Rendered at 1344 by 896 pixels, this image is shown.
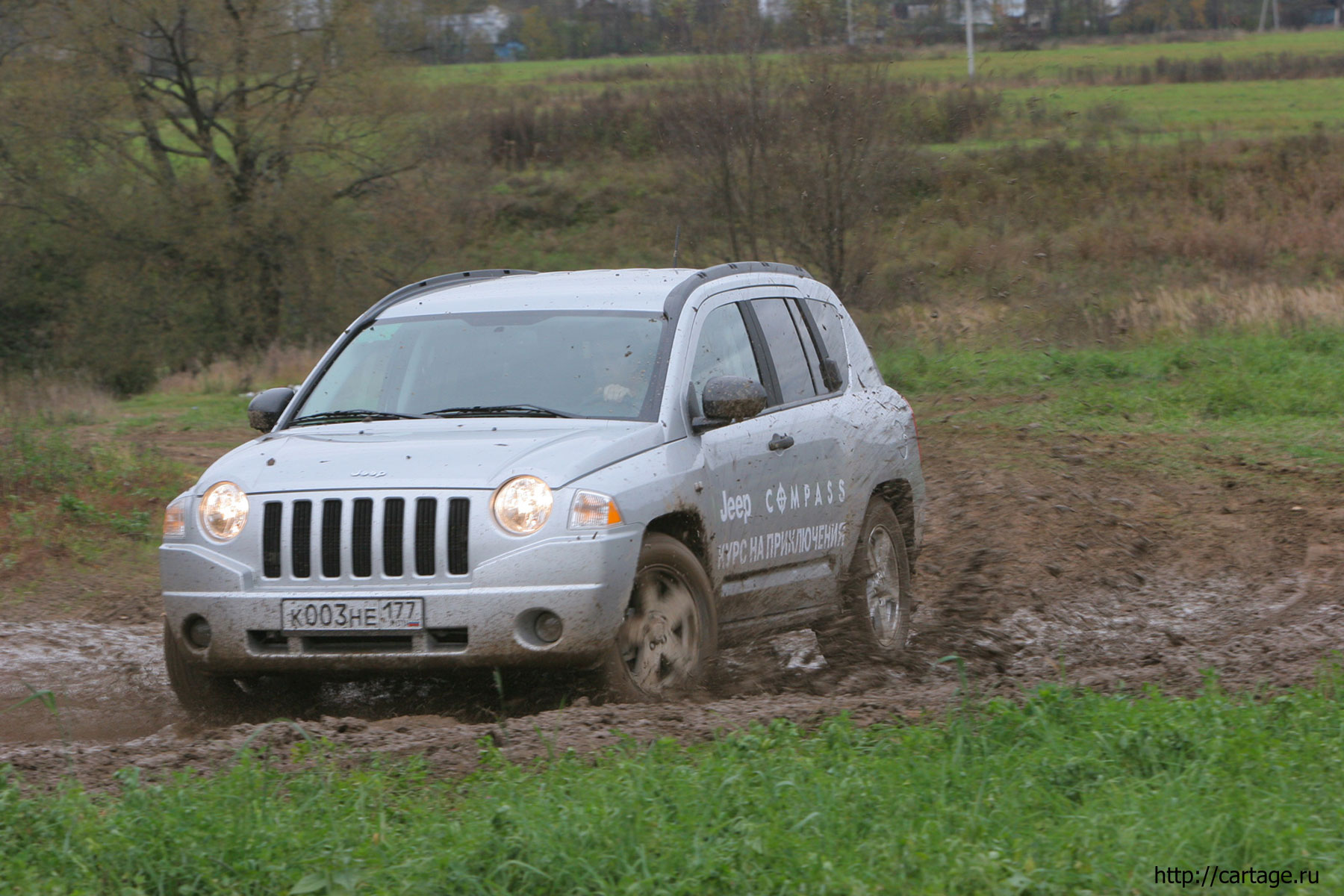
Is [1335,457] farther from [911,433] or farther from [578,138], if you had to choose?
[578,138]

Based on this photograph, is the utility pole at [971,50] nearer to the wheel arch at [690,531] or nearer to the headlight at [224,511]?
the wheel arch at [690,531]

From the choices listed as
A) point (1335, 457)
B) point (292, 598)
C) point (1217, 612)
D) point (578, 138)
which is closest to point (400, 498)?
point (292, 598)

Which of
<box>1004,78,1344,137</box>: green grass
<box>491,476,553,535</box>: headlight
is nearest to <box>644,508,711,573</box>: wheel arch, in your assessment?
<box>491,476,553,535</box>: headlight

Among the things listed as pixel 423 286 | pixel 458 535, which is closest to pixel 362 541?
pixel 458 535

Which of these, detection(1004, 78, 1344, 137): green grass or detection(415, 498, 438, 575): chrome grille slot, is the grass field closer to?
detection(1004, 78, 1344, 137): green grass

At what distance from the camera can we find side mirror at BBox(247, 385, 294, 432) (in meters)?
6.70

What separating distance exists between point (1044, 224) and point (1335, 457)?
93.5ft

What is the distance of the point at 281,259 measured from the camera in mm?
32812

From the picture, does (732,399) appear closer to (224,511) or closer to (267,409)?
(224,511)

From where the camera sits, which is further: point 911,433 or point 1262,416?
point 1262,416

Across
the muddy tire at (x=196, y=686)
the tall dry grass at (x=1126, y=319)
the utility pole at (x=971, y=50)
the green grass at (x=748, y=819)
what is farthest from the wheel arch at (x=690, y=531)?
the utility pole at (x=971, y=50)

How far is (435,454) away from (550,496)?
0.52 m

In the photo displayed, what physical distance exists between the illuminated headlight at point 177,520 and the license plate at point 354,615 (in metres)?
0.62

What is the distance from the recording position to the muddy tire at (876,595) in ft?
23.5
